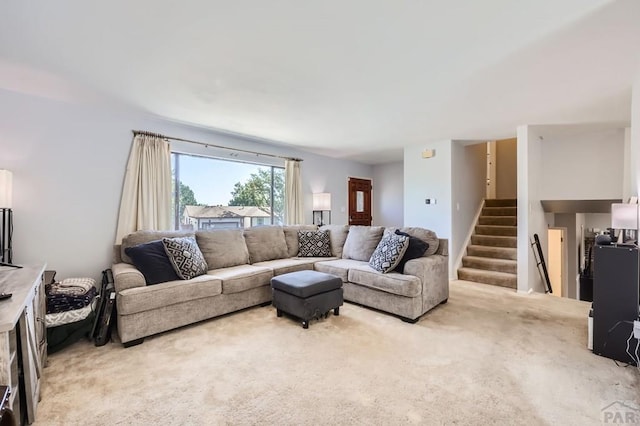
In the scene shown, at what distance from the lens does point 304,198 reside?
565 centimetres

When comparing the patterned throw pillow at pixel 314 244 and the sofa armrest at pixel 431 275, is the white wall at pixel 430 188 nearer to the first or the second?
the sofa armrest at pixel 431 275

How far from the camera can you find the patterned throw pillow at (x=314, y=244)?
14.4ft

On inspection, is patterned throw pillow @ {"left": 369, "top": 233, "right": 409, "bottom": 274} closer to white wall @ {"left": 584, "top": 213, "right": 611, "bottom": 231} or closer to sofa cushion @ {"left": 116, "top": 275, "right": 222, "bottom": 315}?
sofa cushion @ {"left": 116, "top": 275, "right": 222, "bottom": 315}

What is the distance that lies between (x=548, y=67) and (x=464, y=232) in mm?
3460

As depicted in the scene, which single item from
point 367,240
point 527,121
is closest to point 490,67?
A: point 527,121

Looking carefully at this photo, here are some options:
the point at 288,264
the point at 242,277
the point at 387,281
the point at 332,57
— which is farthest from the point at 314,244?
the point at 332,57

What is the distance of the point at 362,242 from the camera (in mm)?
4055

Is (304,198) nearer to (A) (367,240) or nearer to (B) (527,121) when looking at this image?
(A) (367,240)

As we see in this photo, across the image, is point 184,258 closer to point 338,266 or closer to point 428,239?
point 338,266

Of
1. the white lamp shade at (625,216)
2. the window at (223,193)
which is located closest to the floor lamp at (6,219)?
the window at (223,193)

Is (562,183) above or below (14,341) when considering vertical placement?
above

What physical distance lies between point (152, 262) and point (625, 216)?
166 inches

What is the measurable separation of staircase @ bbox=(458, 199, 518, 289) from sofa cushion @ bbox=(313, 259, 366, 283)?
7.35 ft

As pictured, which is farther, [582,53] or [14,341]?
[582,53]
